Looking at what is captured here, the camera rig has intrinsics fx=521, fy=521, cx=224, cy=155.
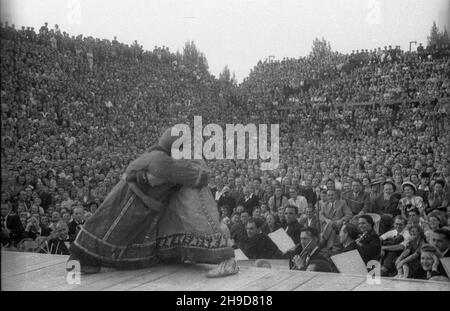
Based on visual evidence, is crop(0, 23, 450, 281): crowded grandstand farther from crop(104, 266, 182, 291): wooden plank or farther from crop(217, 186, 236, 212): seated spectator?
crop(104, 266, 182, 291): wooden plank

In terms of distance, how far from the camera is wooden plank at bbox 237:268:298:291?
11.6 ft

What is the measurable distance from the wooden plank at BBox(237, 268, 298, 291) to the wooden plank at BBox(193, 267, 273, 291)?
0.11 feet

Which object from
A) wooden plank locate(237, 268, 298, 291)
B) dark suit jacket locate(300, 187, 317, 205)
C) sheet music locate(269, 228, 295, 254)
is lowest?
wooden plank locate(237, 268, 298, 291)

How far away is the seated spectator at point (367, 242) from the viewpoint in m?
4.30

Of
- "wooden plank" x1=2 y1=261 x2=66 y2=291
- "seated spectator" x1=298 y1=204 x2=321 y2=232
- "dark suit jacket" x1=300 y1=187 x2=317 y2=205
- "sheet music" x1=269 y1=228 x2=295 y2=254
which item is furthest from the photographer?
"dark suit jacket" x1=300 y1=187 x2=317 y2=205

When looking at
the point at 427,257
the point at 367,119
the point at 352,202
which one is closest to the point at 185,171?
the point at 427,257

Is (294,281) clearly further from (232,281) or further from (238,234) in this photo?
(238,234)

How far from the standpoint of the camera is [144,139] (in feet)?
29.3

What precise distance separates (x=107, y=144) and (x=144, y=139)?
2.28 feet

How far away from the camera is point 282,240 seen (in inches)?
195

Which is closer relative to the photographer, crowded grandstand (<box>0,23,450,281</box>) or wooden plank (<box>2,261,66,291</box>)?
wooden plank (<box>2,261,66,291</box>)

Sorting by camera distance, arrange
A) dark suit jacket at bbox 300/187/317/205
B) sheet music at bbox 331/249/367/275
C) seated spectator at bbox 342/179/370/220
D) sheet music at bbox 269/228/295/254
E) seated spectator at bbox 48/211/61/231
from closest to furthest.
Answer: sheet music at bbox 331/249/367/275 → sheet music at bbox 269/228/295/254 → seated spectator at bbox 48/211/61/231 → seated spectator at bbox 342/179/370/220 → dark suit jacket at bbox 300/187/317/205

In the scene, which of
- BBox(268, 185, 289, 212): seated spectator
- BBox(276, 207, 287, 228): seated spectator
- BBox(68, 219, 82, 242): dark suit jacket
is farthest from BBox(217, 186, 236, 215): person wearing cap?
BBox(68, 219, 82, 242): dark suit jacket
